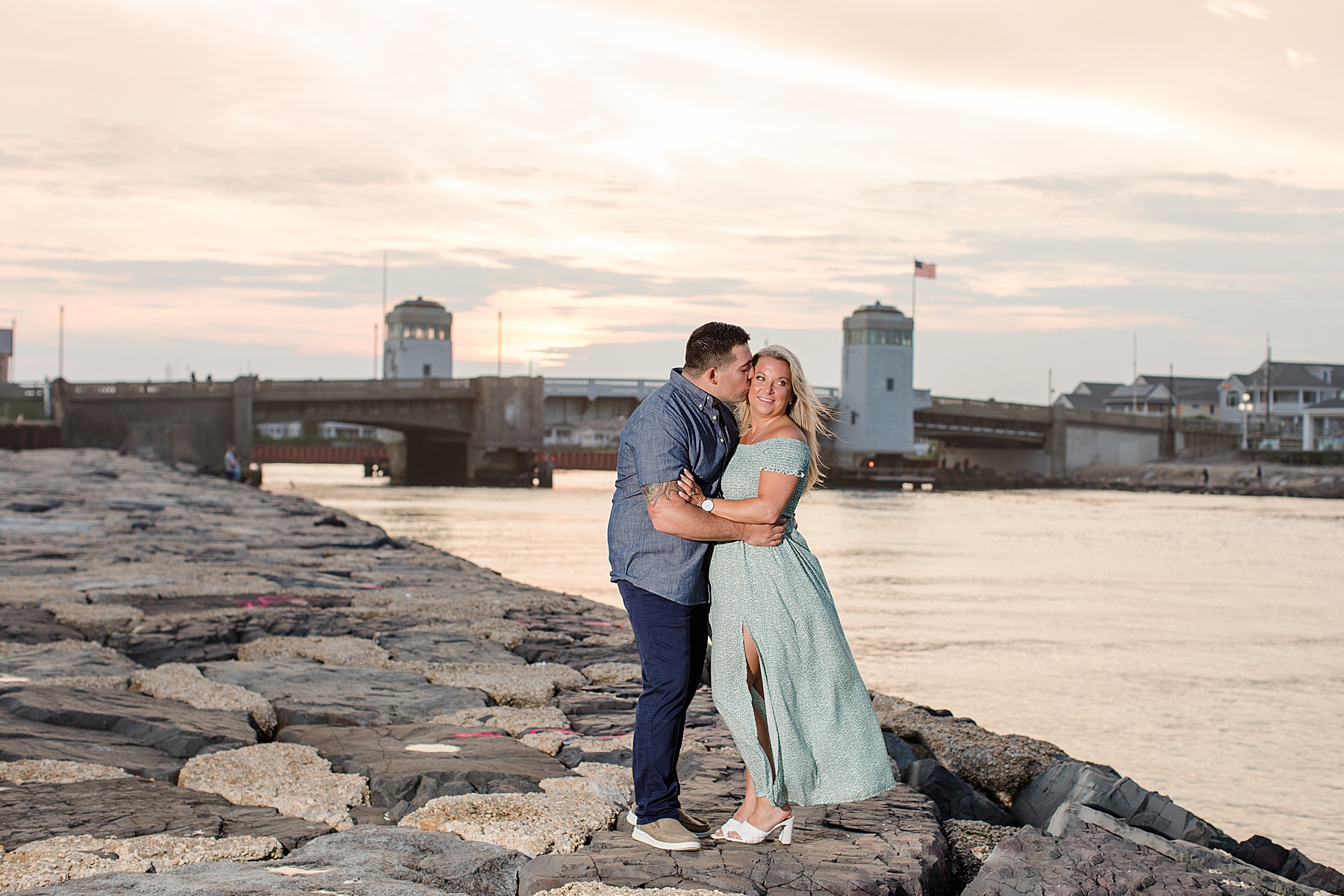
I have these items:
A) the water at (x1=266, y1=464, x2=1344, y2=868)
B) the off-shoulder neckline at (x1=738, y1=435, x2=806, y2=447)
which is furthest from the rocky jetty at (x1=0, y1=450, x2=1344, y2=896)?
the water at (x1=266, y1=464, x2=1344, y2=868)

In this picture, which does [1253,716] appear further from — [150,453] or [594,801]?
[150,453]

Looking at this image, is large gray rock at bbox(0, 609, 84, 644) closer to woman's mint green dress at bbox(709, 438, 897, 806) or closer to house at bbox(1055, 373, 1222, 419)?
woman's mint green dress at bbox(709, 438, 897, 806)

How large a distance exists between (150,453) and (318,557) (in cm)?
3821

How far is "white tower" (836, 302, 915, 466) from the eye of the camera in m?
70.7

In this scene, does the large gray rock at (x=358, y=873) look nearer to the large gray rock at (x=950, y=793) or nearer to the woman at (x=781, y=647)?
the woman at (x=781, y=647)

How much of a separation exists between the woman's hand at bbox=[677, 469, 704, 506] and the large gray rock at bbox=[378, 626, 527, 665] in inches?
133

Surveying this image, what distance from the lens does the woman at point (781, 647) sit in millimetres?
3188

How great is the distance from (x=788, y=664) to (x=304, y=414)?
50.1m

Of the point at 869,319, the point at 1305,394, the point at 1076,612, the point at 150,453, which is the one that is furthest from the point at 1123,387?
the point at 1076,612

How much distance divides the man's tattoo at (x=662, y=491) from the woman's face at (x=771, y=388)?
1.07ft

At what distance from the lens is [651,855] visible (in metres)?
3.18

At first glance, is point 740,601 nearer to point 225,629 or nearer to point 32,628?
point 225,629

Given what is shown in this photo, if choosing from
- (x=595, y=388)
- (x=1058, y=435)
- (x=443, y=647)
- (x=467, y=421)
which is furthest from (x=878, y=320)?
(x=443, y=647)

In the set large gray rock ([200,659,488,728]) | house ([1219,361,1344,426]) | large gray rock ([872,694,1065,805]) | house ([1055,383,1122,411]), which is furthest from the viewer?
house ([1055,383,1122,411])
